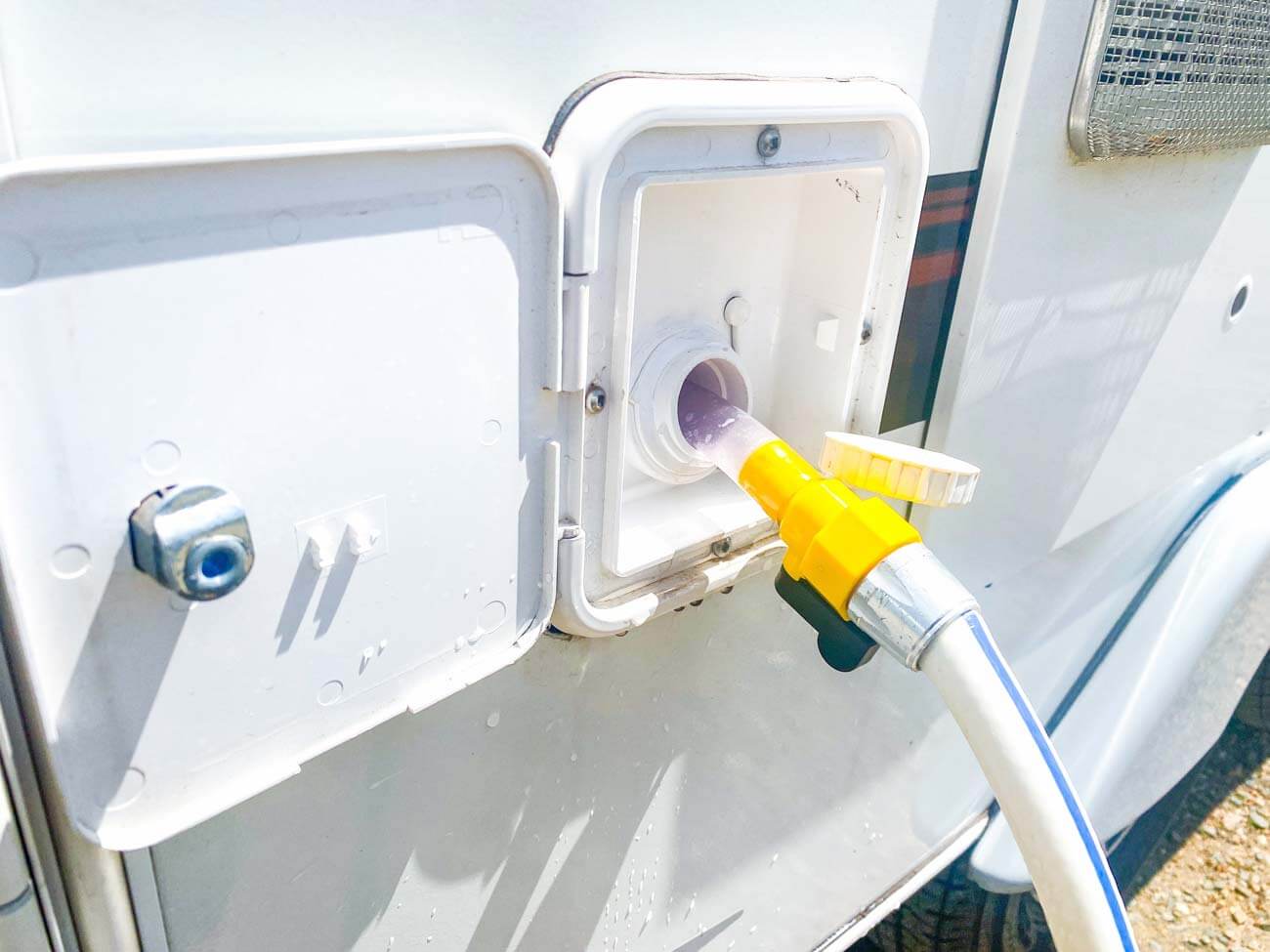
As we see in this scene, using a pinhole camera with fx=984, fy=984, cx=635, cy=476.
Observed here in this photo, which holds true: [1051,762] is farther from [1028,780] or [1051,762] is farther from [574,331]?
[574,331]

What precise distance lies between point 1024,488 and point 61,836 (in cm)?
89

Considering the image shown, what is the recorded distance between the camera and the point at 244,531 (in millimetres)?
415

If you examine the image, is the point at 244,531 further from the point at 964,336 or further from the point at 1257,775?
the point at 1257,775

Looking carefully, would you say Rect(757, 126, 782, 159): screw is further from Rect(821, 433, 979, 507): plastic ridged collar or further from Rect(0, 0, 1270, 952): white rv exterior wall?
Rect(821, 433, 979, 507): plastic ridged collar

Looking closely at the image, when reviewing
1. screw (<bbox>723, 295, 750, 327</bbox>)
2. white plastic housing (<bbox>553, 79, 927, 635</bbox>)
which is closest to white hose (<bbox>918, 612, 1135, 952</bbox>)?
white plastic housing (<bbox>553, 79, 927, 635</bbox>)

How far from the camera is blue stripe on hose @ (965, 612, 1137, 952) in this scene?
663 mm

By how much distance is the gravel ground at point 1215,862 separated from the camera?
5.72ft

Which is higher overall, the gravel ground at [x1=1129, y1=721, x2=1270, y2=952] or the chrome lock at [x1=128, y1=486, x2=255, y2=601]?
the chrome lock at [x1=128, y1=486, x2=255, y2=601]

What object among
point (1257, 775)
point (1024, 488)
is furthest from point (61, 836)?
point (1257, 775)

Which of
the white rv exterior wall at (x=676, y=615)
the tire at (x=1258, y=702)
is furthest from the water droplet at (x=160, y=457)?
→ the tire at (x=1258, y=702)

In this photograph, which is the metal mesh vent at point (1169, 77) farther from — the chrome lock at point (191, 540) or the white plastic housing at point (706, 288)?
the chrome lock at point (191, 540)

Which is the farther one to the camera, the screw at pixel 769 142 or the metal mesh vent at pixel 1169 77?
the metal mesh vent at pixel 1169 77

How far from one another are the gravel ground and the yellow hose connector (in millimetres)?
1465

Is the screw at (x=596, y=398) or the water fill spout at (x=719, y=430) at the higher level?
the screw at (x=596, y=398)
